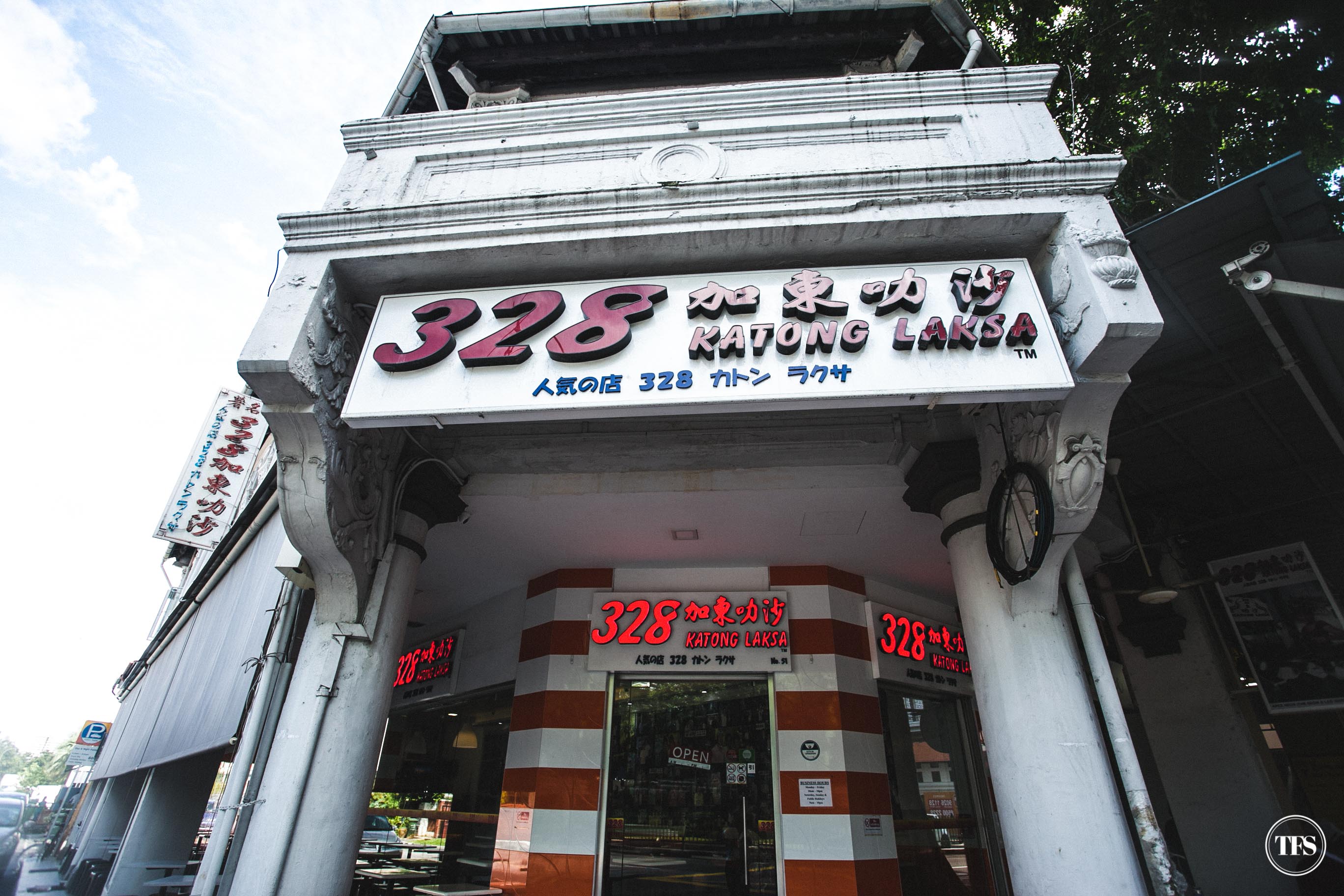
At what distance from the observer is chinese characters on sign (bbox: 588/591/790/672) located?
6781 mm

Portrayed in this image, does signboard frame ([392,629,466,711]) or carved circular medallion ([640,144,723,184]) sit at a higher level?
carved circular medallion ([640,144,723,184])

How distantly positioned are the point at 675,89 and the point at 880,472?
369cm

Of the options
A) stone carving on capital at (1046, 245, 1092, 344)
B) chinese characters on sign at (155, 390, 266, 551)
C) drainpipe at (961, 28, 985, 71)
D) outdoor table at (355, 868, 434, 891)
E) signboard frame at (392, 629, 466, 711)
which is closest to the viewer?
stone carving on capital at (1046, 245, 1092, 344)

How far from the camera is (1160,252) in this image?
469cm

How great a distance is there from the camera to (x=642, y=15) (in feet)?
19.1

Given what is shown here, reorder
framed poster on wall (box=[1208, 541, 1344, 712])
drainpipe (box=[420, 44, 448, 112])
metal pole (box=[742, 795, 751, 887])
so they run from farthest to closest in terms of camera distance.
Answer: framed poster on wall (box=[1208, 541, 1344, 712]) < metal pole (box=[742, 795, 751, 887]) < drainpipe (box=[420, 44, 448, 112])

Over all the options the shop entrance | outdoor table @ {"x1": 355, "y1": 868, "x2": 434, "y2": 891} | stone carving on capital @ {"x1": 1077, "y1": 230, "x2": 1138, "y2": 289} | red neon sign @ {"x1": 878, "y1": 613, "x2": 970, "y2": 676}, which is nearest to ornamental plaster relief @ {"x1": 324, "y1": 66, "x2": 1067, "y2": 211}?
stone carving on capital @ {"x1": 1077, "y1": 230, "x2": 1138, "y2": 289}

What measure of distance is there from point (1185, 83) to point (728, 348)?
850 cm

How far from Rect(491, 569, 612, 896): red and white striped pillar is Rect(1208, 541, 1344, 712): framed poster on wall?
7.19 meters

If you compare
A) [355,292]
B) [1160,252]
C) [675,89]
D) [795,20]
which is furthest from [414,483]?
[1160,252]

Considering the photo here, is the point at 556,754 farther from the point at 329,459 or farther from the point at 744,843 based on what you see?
the point at 329,459

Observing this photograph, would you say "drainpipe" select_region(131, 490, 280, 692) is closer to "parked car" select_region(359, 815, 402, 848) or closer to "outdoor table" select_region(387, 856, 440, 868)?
"outdoor table" select_region(387, 856, 440, 868)

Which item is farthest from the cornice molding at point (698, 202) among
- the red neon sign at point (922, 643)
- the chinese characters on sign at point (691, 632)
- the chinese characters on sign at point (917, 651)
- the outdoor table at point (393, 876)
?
the outdoor table at point (393, 876)

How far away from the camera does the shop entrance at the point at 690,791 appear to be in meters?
6.27
